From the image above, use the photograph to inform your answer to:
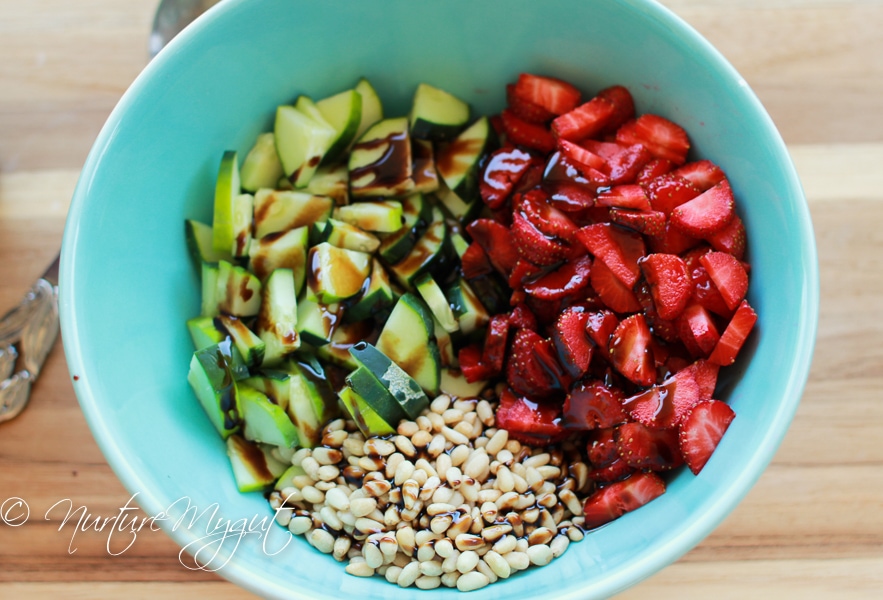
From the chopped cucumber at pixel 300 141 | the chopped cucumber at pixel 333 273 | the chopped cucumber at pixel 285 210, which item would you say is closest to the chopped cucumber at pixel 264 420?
the chopped cucumber at pixel 333 273

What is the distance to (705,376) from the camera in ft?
4.03

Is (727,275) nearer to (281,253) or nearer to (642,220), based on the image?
(642,220)

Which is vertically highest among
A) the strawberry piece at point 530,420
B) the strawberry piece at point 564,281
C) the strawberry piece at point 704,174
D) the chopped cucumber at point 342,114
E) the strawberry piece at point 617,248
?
the strawberry piece at point 704,174

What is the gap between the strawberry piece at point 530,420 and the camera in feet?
4.34

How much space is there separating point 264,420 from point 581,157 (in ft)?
2.51

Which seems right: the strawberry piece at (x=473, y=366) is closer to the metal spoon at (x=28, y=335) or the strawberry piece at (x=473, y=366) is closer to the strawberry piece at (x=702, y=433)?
the strawberry piece at (x=702, y=433)

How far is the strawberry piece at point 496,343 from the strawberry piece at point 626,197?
0.96 ft

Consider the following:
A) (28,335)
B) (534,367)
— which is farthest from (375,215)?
(28,335)

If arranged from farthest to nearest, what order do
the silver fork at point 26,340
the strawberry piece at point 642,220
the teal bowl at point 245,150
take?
the silver fork at point 26,340 → the strawberry piece at point 642,220 → the teal bowl at point 245,150

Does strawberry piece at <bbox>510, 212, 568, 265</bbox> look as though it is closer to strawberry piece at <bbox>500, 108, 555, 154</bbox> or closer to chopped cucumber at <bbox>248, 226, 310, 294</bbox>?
strawberry piece at <bbox>500, 108, 555, 154</bbox>

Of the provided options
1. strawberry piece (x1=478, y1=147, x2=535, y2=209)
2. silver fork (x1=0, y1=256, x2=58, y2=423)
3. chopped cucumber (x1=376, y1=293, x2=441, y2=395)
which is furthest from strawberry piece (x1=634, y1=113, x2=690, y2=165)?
silver fork (x1=0, y1=256, x2=58, y2=423)

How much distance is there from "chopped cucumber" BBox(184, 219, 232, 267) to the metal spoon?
0.36 meters

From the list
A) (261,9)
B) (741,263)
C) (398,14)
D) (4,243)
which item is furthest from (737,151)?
(4,243)

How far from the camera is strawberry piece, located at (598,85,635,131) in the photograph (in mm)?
1377
